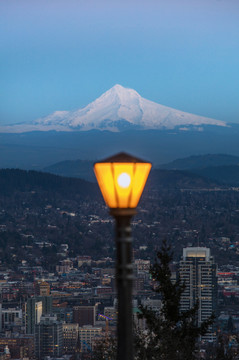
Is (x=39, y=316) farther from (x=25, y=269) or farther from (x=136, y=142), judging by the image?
(x=136, y=142)

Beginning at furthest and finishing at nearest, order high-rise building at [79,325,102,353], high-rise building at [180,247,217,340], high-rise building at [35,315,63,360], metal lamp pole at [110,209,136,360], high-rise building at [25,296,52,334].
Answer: high-rise building at [25,296,52,334]
high-rise building at [180,247,217,340]
high-rise building at [35,315,63,360]
high-rise building at [79,325,102,353]
metal lamp pole at [110,209,136,360]

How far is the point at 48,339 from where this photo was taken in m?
37.8

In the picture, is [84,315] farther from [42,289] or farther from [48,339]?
[42,289]

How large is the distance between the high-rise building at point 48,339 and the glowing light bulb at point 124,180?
105 feet

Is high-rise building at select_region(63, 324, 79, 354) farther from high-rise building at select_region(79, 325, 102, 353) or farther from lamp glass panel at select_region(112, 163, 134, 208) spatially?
lamp glass panel at select_region(112, 163, 134, 208)

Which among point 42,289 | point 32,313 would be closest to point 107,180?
point 32,313

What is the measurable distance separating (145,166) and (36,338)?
34.8 m

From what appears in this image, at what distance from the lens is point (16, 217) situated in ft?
277

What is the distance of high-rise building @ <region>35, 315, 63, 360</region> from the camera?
36503 mm

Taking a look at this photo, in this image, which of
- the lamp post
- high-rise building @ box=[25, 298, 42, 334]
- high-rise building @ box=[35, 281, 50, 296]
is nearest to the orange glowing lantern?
the lamp post

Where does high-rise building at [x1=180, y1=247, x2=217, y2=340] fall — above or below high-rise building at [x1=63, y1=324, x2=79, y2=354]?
above

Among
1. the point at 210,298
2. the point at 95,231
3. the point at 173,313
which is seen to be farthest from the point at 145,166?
the point at 95,231

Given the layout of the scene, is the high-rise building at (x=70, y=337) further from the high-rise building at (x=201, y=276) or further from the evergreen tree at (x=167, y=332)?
the evergreen tree at (x=167, y=332)

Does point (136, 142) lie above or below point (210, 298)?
above
